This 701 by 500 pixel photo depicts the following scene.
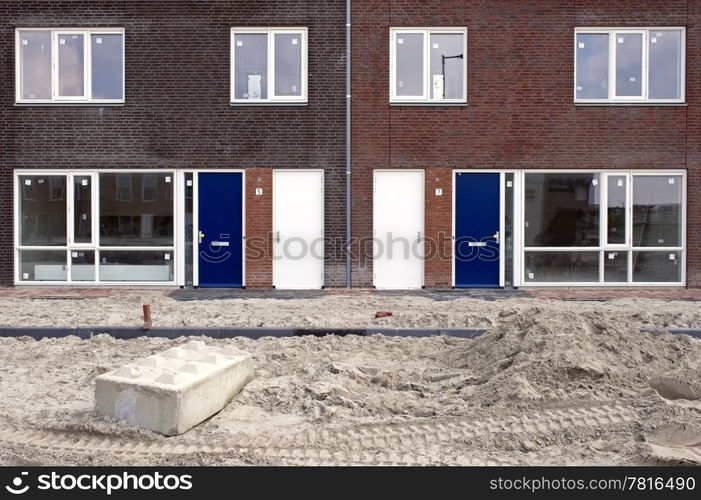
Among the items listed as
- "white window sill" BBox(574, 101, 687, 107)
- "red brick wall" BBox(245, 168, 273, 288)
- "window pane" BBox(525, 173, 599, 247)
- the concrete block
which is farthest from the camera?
"window pane" BBox(525, 173, 599, 247)

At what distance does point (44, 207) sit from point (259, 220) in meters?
4.65

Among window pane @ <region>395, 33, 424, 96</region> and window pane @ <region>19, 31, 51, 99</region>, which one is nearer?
window pane @ <region>395, 33, 424, 96</region>

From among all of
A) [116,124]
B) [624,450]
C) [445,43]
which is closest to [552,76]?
[445,43]

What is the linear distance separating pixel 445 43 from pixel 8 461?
1258cm

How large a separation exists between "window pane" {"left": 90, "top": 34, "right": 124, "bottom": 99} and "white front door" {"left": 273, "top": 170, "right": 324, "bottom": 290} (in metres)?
3.90

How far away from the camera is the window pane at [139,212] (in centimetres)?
1533

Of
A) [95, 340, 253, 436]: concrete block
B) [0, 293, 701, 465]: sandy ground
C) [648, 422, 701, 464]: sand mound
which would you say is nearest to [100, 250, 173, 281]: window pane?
[0, 293, 701, 465]: sandy ground

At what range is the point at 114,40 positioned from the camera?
1534cm

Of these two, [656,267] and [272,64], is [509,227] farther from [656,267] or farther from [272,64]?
[272,64]

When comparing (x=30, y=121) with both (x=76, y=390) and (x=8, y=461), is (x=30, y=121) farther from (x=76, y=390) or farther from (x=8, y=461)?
(x=8, y=461)

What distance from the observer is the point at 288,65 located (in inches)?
600

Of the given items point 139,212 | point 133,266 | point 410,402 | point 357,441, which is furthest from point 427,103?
point 357,441

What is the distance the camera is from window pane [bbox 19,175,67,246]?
50.6 ft

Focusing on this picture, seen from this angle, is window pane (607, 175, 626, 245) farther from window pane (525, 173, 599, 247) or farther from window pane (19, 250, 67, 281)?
window pane (19, 250, 67, 281)
